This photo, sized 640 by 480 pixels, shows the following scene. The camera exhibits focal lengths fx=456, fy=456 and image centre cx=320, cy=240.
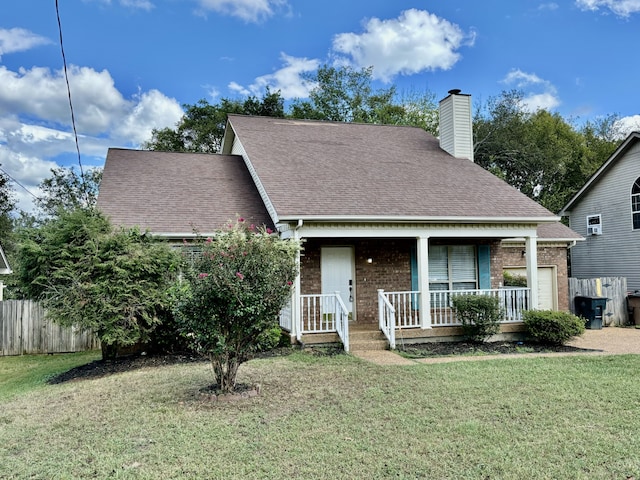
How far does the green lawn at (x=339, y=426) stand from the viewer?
3.96 meters

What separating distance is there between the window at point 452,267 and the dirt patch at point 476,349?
2.09m

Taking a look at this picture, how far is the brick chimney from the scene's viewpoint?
48.5 ft

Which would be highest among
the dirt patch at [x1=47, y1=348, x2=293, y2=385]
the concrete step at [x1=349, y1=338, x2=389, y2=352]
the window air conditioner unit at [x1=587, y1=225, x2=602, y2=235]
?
the window air conditioner unit at [x1=587, y1=225, x2=602, y2=235]

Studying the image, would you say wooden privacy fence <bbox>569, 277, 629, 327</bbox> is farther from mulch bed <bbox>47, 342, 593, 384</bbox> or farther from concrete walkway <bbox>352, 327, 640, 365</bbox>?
mulch bed <bbox>47, 342, 593, 384</bbox>

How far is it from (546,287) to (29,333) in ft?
48.7

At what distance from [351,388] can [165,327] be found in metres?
4.73

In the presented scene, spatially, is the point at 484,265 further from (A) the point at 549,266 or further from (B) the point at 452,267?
(A) the point at 549,266

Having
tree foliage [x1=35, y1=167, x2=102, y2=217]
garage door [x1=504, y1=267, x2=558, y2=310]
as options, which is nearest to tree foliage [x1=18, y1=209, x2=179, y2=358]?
garage door [x1=504, y1=267, x2=558, y2=310]

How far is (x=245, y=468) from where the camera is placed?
A: 3.95 metres

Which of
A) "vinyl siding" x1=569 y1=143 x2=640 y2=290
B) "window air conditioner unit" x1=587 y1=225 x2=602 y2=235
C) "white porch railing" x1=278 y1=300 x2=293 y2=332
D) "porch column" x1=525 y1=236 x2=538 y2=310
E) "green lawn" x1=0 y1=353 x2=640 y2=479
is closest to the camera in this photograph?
"green lawn" x1=0 y1=353 x2=640 y2=479

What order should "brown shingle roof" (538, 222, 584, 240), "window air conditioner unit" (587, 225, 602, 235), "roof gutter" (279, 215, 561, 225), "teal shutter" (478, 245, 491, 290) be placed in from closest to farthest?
"roof gutter" (279, 215, 561, 225) → "teal shutter" (478, 245, 491, 290) → "brown shingle roof" (538, 222, 584, 240) → "window air conditioner unit" (587, 225, 602, 235)

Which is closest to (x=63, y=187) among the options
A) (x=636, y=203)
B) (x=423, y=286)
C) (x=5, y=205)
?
(x=5, y=205)

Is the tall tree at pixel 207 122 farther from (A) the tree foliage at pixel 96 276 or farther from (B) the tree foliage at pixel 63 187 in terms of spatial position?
(A) the tree foliage at pixel 96 276

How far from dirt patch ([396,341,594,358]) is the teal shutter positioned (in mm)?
2200
